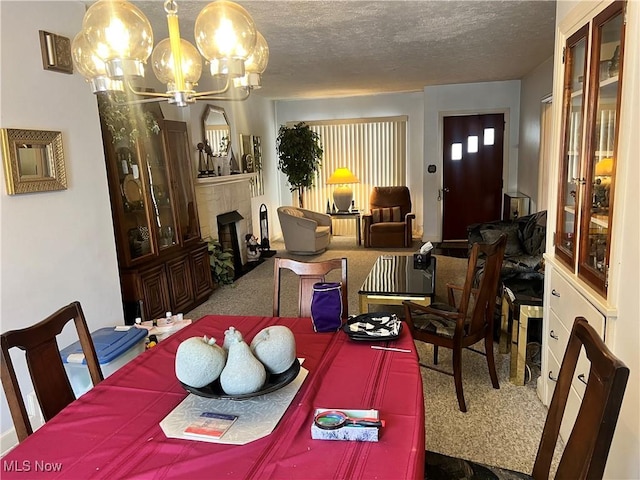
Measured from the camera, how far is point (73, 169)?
281cm

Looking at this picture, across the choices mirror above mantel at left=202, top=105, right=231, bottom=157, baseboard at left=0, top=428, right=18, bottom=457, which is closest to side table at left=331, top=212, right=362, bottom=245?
mirror above mantel at left=202, top=105, right=231, bottom=157

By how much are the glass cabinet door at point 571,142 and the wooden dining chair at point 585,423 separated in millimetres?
1101

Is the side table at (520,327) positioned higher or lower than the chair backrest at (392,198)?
lower

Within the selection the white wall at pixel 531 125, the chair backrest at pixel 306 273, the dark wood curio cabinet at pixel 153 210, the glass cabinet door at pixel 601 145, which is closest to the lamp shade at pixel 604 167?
the glass cabinet door at pixel 601 145

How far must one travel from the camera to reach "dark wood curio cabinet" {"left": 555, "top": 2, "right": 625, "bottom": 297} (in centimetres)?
175

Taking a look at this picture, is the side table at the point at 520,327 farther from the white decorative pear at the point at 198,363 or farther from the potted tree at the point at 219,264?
the potted tree at the point at 219,264

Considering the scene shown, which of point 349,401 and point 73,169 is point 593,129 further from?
point 73,169

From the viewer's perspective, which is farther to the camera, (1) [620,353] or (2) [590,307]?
(2) [590,307]

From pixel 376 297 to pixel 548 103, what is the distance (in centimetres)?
363

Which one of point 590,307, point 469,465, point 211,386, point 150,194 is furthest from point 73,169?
point 590,307

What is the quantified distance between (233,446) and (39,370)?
772mm

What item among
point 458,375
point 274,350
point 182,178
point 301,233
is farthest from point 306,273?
point 301,233

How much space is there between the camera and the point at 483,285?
249cm

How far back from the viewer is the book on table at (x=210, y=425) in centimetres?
118
